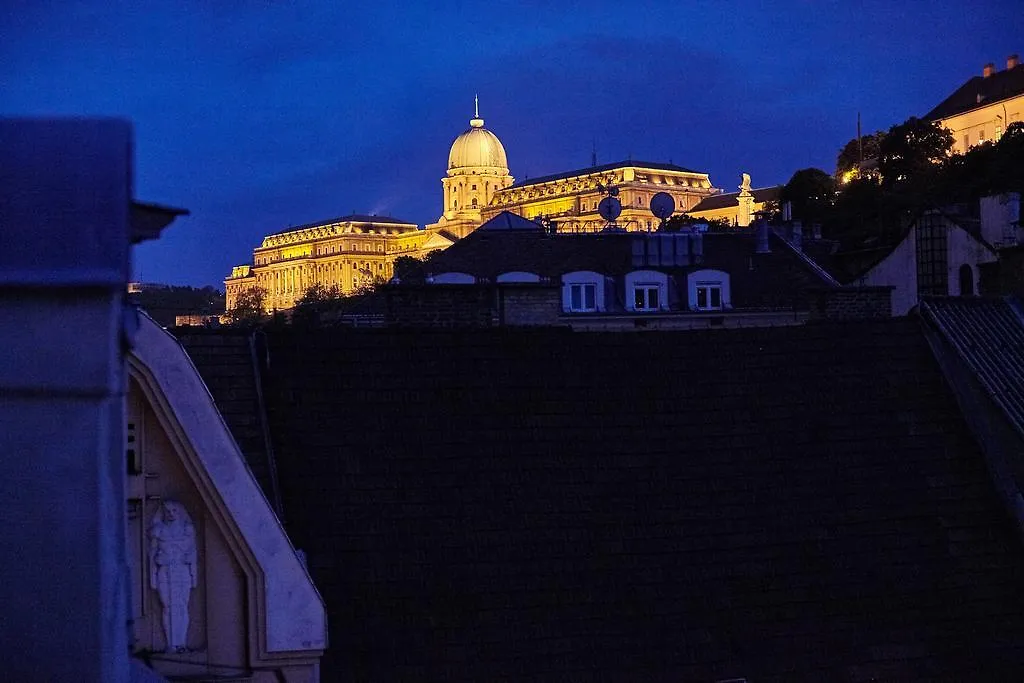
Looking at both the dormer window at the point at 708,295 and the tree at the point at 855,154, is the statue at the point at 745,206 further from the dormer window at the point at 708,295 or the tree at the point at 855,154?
the dormer window at the point at 708,295

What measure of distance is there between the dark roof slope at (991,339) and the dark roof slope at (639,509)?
47 cm

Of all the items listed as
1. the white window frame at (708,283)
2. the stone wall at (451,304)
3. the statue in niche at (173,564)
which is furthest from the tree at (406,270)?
the statue in niche at (173,564)

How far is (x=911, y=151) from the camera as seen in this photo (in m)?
113

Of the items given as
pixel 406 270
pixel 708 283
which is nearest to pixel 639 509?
pixel 708 283

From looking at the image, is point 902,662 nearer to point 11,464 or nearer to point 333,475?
point 333,475

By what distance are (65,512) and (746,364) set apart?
11219mm

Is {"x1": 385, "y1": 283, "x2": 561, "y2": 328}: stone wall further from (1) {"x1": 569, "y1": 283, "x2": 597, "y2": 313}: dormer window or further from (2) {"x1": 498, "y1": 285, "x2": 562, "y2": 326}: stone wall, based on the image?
(1) {"x1": 569, "y1": 283, "x2": 597, "y2": 313}: dormer window

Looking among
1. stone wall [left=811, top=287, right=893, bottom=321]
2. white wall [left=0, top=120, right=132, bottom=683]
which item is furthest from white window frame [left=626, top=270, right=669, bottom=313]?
white wall [left=0, top=120, right=132, bottom=683]

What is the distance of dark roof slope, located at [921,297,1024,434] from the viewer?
12867 millimetres

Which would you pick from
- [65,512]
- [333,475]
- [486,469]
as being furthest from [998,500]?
[65,512]

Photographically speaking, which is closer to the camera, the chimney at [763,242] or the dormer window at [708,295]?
the dormer window at [708,295]

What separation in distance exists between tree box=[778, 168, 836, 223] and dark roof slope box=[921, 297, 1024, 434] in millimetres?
87913

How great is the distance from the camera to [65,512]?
2477 millimetres

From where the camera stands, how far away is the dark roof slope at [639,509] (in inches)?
408
